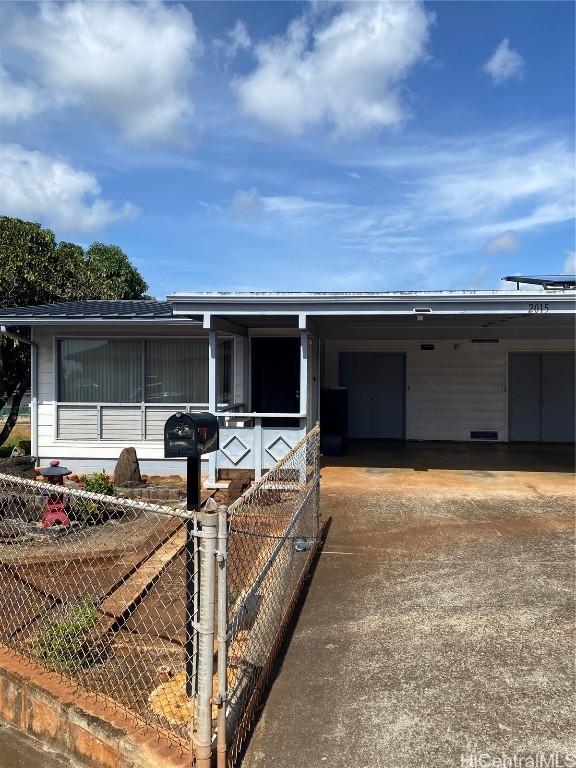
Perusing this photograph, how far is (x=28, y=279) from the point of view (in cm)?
1509

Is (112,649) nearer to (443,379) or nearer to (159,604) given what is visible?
(159,604)

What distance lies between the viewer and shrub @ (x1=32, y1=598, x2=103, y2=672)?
3311mm

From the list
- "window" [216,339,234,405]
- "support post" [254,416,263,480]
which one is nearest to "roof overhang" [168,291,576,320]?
"support post" [254,416,263,480]

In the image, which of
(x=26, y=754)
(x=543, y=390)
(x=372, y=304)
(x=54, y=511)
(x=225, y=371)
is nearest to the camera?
(x=26, y=754)

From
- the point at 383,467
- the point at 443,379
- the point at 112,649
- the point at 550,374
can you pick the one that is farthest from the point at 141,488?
the point at 550,374

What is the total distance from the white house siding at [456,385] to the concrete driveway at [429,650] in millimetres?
6413

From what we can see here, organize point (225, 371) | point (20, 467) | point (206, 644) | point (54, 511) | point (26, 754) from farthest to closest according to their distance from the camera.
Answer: point (225, 371) < point (20, 467) < point (54, 511) < point (26, 754) < point (206, 644)

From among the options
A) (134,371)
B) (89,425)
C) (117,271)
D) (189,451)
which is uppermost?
(117,271)

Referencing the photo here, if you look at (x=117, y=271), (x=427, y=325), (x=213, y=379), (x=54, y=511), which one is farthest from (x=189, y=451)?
(x=117, y=271)

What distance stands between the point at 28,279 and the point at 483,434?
39.8 ft

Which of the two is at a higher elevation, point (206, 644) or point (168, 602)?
point (206, 644)

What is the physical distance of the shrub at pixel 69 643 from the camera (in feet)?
10.9

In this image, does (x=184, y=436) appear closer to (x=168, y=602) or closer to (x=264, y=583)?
(x=264, y=583)

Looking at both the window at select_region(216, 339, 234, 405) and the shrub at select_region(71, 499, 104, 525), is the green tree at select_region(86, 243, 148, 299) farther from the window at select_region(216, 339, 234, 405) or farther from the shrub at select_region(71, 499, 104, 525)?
the shrub at select_region(71, 499, 104, 525)
